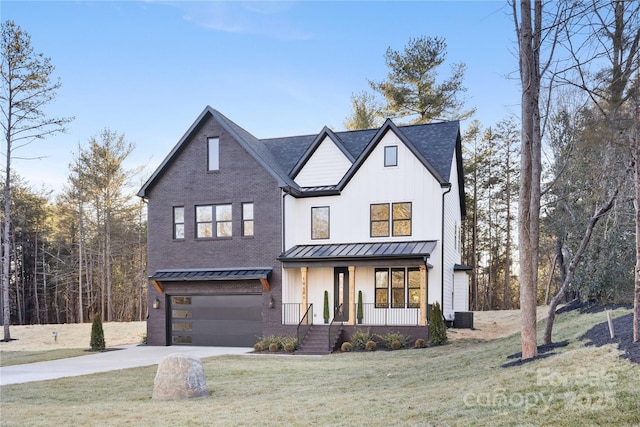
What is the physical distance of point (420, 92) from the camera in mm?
32938

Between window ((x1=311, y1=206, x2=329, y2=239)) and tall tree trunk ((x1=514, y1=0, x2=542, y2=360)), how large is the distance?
11.4 meters

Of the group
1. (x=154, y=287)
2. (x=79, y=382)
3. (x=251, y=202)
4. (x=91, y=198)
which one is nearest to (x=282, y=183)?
(x=251, y=202)

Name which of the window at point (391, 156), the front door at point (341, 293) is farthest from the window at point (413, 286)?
the window at point (391, 156)

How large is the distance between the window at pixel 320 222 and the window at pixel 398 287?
268cm

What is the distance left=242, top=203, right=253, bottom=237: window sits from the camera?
65.4ft

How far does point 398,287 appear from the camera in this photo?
742 inches

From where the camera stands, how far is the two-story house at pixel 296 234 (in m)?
18.6

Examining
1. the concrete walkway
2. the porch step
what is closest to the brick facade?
the porch step

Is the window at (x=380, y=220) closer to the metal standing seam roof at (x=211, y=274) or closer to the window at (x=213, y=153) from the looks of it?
the metal standing seam roof at (x=211, y=274)

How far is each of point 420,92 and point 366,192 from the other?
15945mm

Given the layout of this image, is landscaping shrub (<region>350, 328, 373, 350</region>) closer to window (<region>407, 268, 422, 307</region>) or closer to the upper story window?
window (<region>407, 268, 422, 307</region>)

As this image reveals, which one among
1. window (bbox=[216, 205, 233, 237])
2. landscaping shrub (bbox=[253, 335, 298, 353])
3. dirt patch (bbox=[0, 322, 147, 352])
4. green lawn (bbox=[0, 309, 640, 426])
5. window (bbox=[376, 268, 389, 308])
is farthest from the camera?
dirt patch (bbox=[0, 322, 147, 352])

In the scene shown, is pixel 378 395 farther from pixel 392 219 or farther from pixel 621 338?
pixel 392 219

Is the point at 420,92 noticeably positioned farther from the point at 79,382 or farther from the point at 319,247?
the point at 79,382
